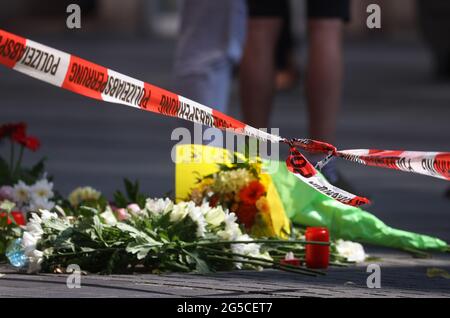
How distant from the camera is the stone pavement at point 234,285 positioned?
14.9ft

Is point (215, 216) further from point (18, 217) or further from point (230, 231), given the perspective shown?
point (18, 217)

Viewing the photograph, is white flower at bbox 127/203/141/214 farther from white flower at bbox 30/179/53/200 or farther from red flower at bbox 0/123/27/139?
red flower at bbox 0/123/27/139

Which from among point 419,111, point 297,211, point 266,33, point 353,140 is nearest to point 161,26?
point 419,111

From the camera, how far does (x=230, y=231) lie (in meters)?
5.05

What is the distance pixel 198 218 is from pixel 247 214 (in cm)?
43

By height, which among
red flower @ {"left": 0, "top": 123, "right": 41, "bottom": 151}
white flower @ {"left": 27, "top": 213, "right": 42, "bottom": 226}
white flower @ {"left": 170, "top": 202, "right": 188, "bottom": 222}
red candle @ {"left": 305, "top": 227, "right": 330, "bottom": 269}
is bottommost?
red candle @ {"left": 305, "top": 227, "right": 330, "bottom": 269}

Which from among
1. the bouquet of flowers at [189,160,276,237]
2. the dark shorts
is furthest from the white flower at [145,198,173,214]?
the dark shorts

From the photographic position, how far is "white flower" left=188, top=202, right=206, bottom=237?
5.01m

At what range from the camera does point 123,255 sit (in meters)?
4.92

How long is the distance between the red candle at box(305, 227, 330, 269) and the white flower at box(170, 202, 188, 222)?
0.46 meters

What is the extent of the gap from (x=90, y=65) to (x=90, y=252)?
636mm

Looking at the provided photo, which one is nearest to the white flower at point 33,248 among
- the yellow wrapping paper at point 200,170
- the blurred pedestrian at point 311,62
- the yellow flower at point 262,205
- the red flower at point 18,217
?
the red flower at point 18,217

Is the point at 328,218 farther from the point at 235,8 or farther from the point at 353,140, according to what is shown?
the point at 353,140

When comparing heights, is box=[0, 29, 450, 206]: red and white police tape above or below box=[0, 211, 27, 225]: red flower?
above
